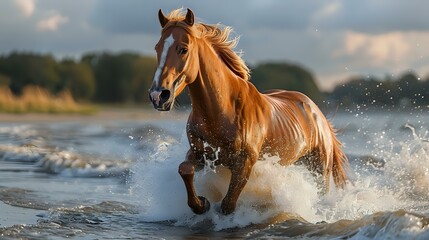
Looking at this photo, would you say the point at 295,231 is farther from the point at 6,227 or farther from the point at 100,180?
the point at 100,180

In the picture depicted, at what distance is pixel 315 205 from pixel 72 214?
88.0 inches

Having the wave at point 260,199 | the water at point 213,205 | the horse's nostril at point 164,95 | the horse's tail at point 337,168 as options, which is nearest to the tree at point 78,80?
the water at point 213,205

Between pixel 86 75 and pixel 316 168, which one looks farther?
pixel 86 75

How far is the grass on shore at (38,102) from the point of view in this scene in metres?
29.9

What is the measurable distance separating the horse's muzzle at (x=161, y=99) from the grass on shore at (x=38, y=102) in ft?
79.5

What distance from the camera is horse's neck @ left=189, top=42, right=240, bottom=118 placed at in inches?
259

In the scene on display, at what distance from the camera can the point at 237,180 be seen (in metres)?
6.76

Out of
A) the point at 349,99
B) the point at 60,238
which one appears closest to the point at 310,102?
the point at 60,238

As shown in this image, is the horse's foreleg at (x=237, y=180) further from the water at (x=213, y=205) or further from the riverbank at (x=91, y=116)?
the riverbank at (x=91, y=116)

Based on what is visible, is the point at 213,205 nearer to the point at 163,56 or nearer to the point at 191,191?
the point at 191,191

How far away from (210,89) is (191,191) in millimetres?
827

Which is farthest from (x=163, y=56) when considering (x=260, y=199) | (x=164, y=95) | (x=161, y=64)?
(x=260, y=199)

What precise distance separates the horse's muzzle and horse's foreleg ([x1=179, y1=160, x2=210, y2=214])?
0.79 m

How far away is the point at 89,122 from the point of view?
31328 mm
